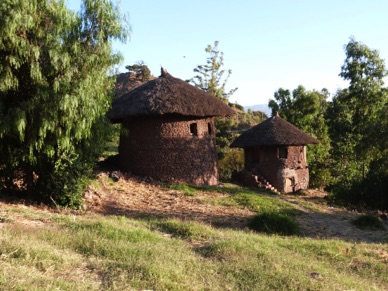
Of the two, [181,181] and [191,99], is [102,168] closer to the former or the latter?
[181,181]

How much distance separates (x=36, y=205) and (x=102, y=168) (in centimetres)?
578

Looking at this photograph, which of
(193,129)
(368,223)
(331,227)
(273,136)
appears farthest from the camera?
(273,136)

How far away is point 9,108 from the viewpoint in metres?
8.23

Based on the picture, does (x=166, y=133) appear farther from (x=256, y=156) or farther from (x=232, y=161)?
(x=232, y=161)

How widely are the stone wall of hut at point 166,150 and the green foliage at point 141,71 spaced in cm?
2933

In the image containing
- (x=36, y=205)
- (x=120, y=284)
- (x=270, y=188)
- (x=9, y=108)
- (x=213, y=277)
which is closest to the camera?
(x=120, y=284)

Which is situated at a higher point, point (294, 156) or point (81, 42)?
point (81, 42)

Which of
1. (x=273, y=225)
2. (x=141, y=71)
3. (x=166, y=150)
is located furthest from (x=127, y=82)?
(x=273, y=225)

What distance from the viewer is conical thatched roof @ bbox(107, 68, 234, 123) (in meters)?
14.5

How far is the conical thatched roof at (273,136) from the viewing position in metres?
18.7

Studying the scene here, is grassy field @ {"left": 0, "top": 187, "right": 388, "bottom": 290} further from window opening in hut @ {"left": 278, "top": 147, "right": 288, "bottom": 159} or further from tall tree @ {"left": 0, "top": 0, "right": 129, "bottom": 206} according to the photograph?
window opening in hut @ {"left": 278, "top": 147, "right": 288, "bottom": 159}

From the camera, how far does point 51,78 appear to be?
8.54 m

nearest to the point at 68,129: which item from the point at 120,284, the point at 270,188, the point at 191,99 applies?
the point at 120,284

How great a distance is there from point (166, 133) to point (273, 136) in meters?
6.19
